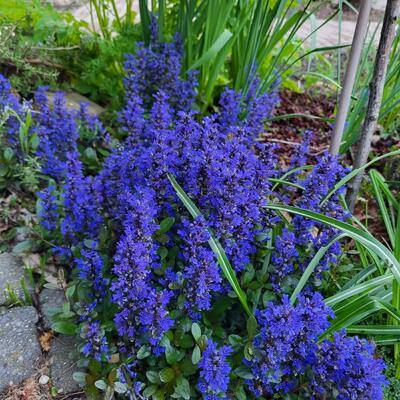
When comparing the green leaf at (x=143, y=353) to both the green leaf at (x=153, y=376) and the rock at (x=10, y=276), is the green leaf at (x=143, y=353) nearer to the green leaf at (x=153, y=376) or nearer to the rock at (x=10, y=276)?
the green leaf at (x=153, y=376)

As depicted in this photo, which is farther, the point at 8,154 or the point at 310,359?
the point at 8,154

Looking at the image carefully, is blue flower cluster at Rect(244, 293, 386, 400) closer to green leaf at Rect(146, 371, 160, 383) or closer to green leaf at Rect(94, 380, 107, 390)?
green leaf at Rect(146, 371, 160, 383)

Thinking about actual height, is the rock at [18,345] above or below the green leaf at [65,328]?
below

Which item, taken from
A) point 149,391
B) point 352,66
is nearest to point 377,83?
point 352,66

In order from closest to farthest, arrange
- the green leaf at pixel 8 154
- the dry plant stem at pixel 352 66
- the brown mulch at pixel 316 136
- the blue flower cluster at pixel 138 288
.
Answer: the blue flower cluster at pixel 138 288 → the dry plant stem at pixel 352 66 → the green leaf at pixel 8 154 → the brown mulch at pixel 316 136

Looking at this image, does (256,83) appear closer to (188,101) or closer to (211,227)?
(188,101)

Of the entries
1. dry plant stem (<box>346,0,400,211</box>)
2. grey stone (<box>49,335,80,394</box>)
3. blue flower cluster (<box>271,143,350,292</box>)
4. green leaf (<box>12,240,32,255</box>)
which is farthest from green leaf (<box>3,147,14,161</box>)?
dry plant stem (<box>346,0,400,211</box>)

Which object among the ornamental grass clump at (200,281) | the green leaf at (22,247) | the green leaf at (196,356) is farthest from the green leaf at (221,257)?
the green leaf at (22,247)

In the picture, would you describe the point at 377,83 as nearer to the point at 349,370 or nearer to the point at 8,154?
the point at 349,370
